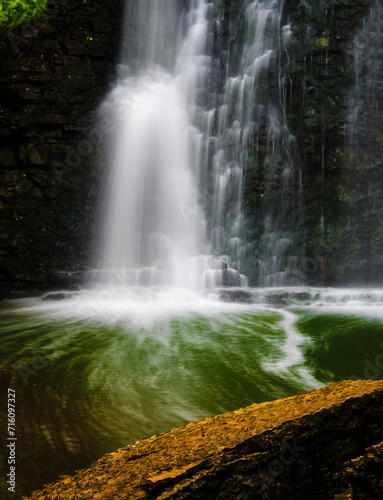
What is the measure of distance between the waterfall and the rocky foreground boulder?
9.19 metres

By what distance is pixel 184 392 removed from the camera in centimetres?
435

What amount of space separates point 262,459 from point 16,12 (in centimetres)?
1398

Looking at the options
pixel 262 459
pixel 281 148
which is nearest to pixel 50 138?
pixel 281 148

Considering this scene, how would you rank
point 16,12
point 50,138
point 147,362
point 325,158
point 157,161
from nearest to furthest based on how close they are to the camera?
point 147,362 → point 16,12 → point 50,138 → point 325,158 → point 157,161

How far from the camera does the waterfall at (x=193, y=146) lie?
481 inches

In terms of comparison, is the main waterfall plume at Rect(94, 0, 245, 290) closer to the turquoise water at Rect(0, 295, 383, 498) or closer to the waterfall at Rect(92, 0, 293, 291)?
the waterfall at Rect(92, 0, 293, 291)

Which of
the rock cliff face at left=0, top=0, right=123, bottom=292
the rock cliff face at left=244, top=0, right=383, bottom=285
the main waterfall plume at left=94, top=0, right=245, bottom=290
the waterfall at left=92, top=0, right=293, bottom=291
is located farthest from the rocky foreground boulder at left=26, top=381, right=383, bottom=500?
the rock cliff face at left=0, top=0, right=123, bottom=292

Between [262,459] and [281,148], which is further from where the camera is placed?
[281,148]

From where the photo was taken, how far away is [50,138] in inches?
464

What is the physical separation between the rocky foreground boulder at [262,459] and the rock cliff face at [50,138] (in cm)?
1012

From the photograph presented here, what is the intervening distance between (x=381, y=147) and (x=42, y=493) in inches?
530

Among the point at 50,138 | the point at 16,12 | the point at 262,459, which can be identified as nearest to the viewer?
the point at 262,459

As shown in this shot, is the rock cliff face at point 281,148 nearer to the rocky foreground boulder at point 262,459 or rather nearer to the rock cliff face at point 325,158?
the rock cliff face at point 325,158

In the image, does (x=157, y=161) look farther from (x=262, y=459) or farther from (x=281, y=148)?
(x=262, y=459)
